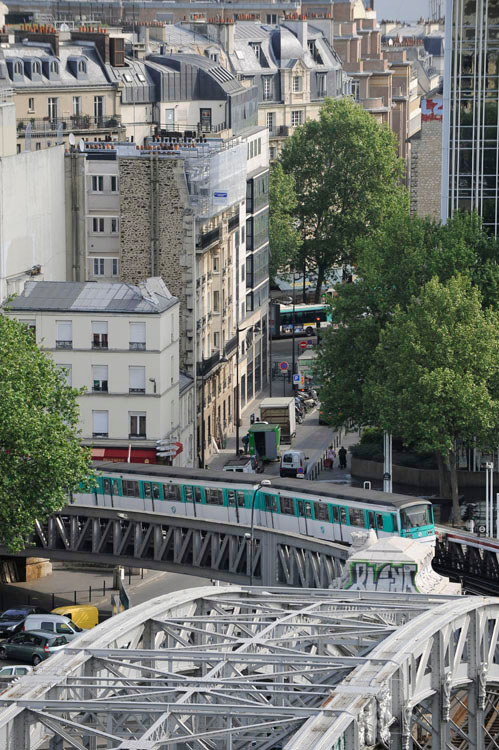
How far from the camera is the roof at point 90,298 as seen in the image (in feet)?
287

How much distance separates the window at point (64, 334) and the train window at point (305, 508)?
15011 millimetres

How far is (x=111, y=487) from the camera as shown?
268 feet

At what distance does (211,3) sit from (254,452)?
311ft

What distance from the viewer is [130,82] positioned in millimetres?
124312

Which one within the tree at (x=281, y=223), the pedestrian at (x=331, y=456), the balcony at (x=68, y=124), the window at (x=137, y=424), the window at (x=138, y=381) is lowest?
the pedestrian at (x=331, y=456)

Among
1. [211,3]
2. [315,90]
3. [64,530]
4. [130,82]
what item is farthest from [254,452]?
[211,3]

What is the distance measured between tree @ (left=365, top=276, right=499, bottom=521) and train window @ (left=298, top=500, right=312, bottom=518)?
10494 millimetres

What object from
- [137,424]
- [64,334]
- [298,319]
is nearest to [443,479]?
[137,424]

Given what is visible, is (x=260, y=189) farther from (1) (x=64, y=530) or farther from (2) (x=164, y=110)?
(1) (x=64, y=530)

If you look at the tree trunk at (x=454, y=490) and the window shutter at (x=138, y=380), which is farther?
the window shutter at (x=138, y=380)

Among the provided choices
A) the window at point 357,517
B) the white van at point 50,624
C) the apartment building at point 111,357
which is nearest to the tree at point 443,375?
the apartment building at point 111,357

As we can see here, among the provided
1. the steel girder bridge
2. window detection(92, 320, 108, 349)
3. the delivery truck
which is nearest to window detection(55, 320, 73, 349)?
window detection(92, 320, 108, 349)

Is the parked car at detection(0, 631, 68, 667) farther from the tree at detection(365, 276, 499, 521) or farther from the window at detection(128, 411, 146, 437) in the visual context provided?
the tree at detection(365, 276, 499, 521)

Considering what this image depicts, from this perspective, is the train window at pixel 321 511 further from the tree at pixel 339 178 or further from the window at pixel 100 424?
the tree at pixel 339 178
